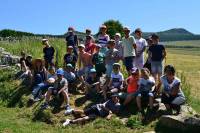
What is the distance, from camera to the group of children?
15.5 meters

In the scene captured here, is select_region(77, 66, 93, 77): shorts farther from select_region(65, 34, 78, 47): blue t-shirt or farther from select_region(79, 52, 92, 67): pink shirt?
select_region(65, 34, 78, 47): blue t-shirt

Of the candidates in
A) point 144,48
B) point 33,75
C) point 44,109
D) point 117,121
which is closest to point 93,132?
point 117,121

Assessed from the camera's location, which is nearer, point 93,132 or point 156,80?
point 93,132

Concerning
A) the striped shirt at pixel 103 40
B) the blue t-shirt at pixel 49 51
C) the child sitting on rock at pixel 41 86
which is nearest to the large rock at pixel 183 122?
the striped shirt at pixel 103 40

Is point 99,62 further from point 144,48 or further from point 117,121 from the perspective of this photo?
point 117,121

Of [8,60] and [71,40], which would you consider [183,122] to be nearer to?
[71,40]

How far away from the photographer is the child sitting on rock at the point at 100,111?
51.3ft

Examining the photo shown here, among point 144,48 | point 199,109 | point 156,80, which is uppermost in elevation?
point 144,48

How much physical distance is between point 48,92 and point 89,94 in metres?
1.47

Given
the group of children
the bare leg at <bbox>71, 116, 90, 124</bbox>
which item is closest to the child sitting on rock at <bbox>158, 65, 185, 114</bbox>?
the group of children

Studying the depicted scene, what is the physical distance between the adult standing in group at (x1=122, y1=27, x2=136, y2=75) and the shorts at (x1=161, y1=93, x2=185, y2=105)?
2250mm

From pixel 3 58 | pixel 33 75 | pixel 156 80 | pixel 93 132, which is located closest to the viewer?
pixel 93 132

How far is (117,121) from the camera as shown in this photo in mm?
15453

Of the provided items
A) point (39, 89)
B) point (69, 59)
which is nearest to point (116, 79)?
point (69, 59)
